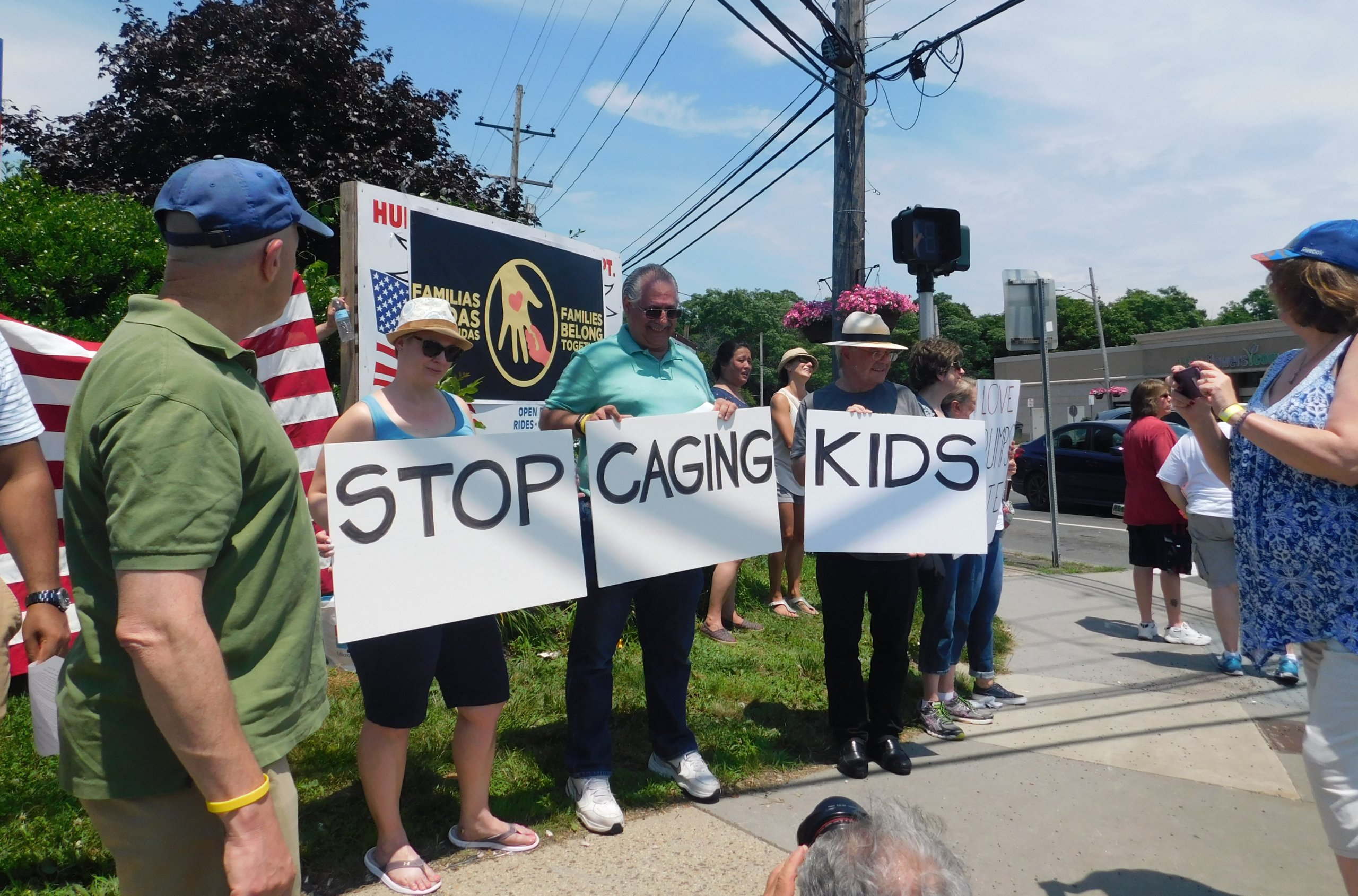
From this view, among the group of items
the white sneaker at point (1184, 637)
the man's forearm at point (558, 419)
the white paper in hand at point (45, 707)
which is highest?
the man's forearm at point (558, 419)

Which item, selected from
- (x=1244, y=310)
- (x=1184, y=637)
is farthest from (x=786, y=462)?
(x=1244, y=310)

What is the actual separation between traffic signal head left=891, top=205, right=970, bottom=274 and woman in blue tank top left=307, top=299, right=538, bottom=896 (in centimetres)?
566

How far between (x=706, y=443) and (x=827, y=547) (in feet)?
2.18

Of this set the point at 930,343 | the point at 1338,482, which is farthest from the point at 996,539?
the point at 1338,482

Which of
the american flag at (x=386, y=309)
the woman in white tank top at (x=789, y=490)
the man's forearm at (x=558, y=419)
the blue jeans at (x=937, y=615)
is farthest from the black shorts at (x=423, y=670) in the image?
the woman in white tank top at (x=789, y=490)

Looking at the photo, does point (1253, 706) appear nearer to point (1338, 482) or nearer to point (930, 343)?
point (930, 343)

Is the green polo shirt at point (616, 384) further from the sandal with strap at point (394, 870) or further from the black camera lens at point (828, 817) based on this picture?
the black camera lens at point (828, 817)

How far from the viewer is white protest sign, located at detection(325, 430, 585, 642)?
2.76 meters

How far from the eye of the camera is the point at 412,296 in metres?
5.18

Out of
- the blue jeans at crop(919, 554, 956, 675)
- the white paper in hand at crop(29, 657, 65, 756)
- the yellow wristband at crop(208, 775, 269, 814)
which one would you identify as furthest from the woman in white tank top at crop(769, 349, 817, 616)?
the yellow wristband at crop(208, 775, 269, 814)

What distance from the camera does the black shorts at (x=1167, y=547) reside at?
20.3 ft

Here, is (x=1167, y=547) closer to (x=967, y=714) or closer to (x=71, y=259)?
(x=967, y=714)

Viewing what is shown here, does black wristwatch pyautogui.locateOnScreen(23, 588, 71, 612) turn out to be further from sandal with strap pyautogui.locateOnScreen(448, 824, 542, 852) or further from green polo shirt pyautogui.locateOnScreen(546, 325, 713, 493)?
green polo shirt pyautogui.locateOnScreen(546, 325, 713, 493)

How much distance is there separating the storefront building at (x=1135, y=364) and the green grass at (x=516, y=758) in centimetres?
2997
